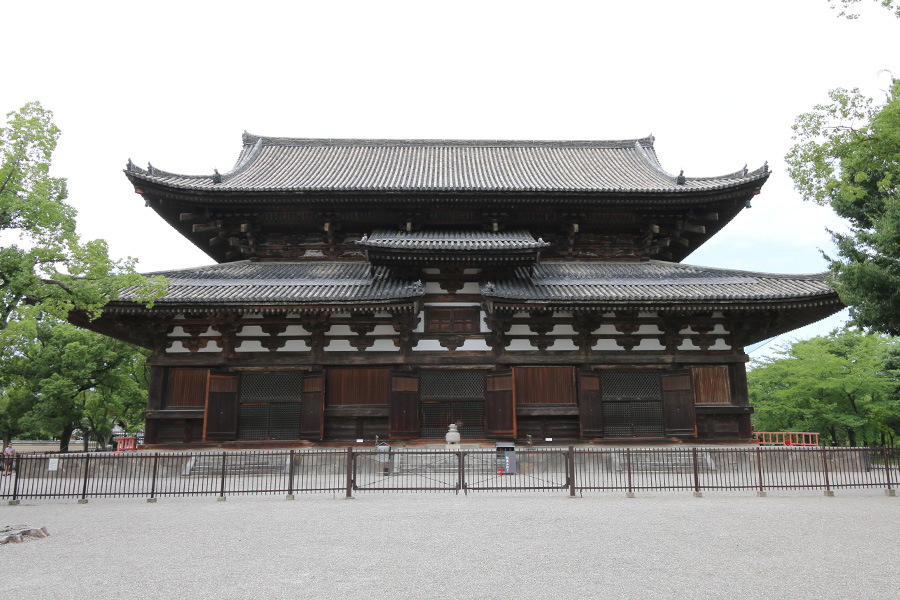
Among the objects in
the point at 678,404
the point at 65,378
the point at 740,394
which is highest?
the point at 65,378

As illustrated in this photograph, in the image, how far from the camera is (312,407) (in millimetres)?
15742

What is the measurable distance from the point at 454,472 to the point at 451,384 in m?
3.91

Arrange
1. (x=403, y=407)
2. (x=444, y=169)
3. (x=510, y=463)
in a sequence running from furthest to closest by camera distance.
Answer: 1. (x=444, y=169)
2. (x=403, y=407)
3. (x=510, y=463)

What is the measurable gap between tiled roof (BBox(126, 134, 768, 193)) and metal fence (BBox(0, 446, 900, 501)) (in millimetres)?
8427

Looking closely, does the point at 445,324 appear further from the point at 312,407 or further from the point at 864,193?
the point at 864,193

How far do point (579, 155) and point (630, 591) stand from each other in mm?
21716

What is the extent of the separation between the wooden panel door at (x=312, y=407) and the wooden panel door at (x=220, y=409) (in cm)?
203

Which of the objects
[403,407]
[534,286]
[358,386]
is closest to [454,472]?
[403,407]

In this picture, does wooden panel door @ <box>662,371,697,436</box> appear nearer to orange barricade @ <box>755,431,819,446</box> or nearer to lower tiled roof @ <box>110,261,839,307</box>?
lower tiled roof @ <box>110,261,839,307</box>

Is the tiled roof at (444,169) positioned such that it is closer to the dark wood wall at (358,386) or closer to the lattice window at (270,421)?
the dark wood wall at (358,386)

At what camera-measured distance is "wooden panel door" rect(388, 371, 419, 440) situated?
50.8 feet

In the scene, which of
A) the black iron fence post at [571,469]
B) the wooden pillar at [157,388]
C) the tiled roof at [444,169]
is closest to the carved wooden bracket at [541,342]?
the tiled roof at [444,169]

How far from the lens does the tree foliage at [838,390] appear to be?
96.5ft

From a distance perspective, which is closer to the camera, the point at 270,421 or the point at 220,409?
the point at 220,409
